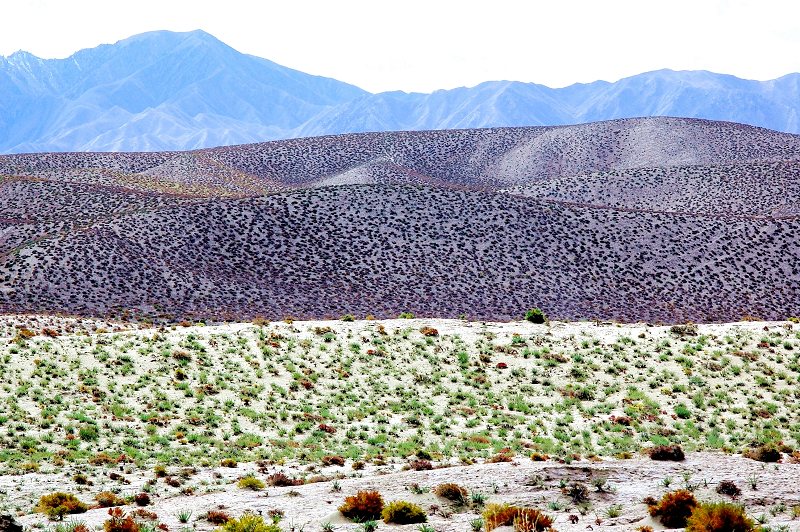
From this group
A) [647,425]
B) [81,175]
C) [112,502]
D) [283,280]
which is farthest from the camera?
[81,175]

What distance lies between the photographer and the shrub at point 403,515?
16.0 m

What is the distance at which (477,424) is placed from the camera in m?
28.3

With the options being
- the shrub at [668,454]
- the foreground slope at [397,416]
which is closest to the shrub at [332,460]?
the foreground slope at [397,416]

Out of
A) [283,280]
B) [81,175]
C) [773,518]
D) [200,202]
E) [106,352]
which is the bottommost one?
[773,518]

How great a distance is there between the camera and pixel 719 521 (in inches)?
548

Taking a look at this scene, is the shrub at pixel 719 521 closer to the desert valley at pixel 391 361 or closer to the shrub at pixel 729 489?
the desert valley at pixel 391 361

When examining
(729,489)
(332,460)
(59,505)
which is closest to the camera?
(59,505)

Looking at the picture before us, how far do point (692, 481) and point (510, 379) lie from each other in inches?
623

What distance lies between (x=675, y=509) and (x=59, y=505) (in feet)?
43.2

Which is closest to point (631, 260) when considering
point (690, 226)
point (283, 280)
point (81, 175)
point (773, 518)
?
point (690, 226)

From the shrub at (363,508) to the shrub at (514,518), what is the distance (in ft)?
7.80

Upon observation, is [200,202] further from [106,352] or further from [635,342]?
[635,342]

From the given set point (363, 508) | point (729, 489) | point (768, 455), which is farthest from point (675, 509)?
point (768, 455)

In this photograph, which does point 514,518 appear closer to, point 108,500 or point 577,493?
point 577,493
